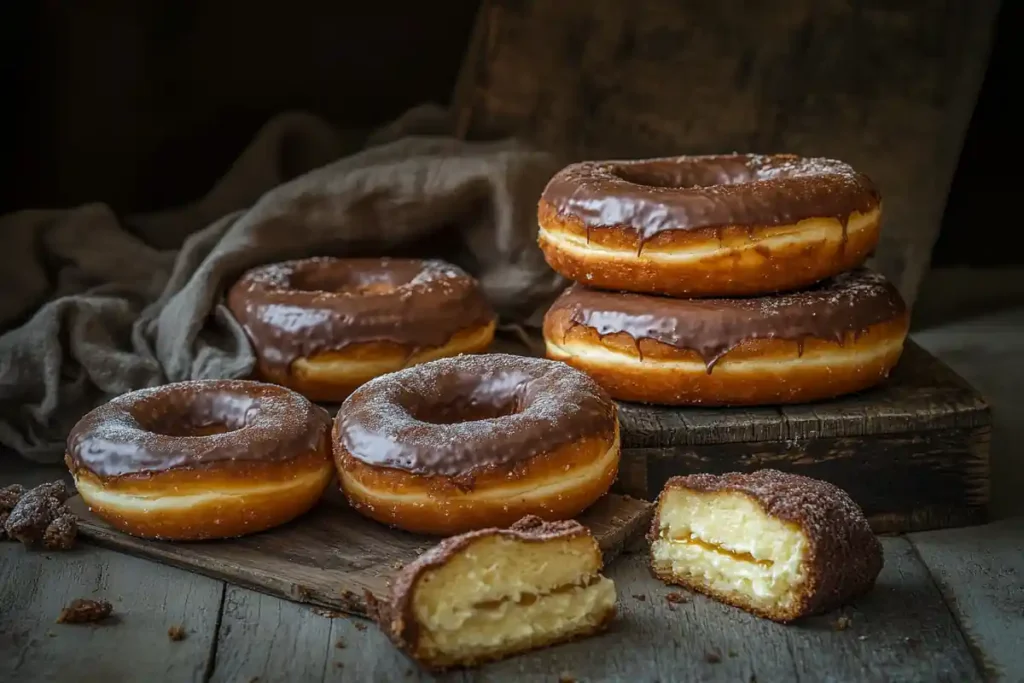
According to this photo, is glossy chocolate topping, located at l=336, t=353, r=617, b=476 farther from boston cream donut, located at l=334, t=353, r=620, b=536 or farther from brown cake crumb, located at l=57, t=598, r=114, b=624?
brown cake crumb, located at l=57, t=598, r=114, b=624

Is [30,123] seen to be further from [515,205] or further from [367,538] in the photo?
[367,538]

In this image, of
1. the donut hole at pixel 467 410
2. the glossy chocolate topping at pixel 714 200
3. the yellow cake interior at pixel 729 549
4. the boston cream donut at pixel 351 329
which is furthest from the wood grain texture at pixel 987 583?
the boston cream donut at pixel 351 329

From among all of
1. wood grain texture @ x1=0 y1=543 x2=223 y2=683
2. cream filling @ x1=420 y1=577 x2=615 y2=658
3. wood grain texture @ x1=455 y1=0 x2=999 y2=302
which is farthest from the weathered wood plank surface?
wood grain texture @ x1=455 y1=0 x2=999 y2=302

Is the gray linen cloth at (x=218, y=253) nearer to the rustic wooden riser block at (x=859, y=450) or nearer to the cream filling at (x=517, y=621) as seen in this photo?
the rustic wooden riser block at (x=859, y=450)

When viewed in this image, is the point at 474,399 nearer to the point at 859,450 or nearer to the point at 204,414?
the point at 204,414

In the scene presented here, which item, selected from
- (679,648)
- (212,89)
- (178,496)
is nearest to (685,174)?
(679,648)

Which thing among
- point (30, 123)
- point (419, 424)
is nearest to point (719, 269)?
point (419, 424)
